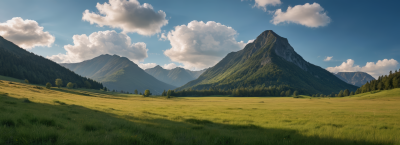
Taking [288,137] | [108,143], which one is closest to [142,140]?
[108,143]

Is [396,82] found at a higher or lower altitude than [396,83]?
higher

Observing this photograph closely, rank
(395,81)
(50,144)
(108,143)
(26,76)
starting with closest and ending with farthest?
(50,144) < (108,143) < (395,81) < (26,76)

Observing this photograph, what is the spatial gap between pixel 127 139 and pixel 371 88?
661 ft

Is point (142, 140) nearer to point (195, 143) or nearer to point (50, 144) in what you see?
point (195, 143)

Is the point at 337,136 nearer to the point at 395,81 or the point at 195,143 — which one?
the point at 195,143

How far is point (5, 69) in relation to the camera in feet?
605

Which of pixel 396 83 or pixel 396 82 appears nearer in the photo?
pixel 396 83

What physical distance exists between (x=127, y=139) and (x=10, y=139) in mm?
3831

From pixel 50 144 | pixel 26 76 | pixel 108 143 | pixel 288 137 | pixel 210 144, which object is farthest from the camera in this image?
pixel 26 76

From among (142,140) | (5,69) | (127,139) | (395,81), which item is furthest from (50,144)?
(5,69)

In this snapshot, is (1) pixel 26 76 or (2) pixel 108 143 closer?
(2) pixel 108 143

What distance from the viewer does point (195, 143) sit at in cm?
734

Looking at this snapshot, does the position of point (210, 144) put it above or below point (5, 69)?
below

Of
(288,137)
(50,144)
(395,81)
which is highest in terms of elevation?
(395,81)
